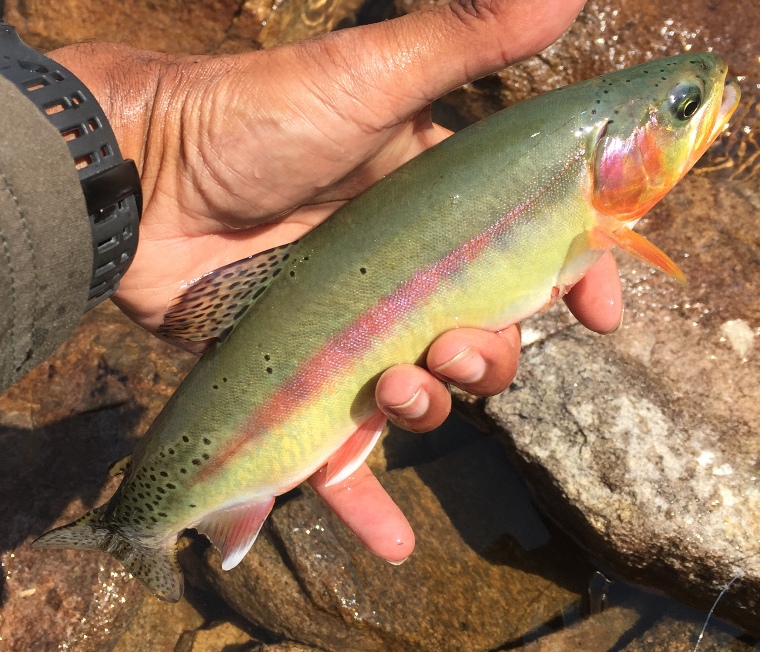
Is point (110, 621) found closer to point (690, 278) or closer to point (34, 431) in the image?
point (34, 431)

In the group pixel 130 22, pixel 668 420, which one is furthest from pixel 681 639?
pixel 130 22

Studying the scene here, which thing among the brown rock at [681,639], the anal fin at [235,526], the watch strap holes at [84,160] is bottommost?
the brown rock at [681,639]

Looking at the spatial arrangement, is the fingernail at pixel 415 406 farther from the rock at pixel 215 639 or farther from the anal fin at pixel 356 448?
the rock at pixel 215 639

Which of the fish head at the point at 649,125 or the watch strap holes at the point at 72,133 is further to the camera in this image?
the fish head at the point at 649,125

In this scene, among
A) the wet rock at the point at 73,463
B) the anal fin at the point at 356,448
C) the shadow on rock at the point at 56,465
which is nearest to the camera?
the anal fin at the point at 356,448

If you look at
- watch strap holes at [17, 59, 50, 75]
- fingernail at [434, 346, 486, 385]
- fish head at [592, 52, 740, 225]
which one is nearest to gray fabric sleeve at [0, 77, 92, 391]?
watch strap holes at [17, 59, 50, 75]

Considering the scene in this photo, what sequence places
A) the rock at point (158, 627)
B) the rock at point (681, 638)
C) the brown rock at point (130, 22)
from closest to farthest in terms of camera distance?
the rock at point (681, 638) < the rock at point (158, 627) < the brown rock at point (130, 22)

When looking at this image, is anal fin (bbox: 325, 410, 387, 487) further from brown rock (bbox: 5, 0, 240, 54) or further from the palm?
brown rock (bbox: 5, 0, 240, 54)

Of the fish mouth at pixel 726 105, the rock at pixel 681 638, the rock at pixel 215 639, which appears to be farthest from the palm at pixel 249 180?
the rock at pixel 681 638

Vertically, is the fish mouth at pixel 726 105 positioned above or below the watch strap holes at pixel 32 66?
above
